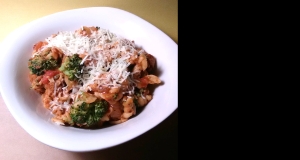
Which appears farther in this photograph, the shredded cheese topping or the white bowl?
the shredded cheese topping

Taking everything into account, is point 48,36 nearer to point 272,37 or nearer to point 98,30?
point 98,30

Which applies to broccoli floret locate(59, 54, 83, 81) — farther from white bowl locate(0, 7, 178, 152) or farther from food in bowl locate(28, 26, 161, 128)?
white bowl locate(0, 7, 178, 152)

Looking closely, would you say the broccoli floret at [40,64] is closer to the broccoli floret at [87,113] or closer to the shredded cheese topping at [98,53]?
the shredded cheese topping at [98,53]

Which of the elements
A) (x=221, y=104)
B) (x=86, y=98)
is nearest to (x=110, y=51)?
(x=86, y=98)

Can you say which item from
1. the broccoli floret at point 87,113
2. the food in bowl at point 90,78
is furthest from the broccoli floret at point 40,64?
the broccoli floret at point 87,113

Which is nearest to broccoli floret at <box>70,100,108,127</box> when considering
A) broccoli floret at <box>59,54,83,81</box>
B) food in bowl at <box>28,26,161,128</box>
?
food in bowl at <box>28,26,161,128</box>

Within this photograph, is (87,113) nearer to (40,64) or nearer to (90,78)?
(90,78)
